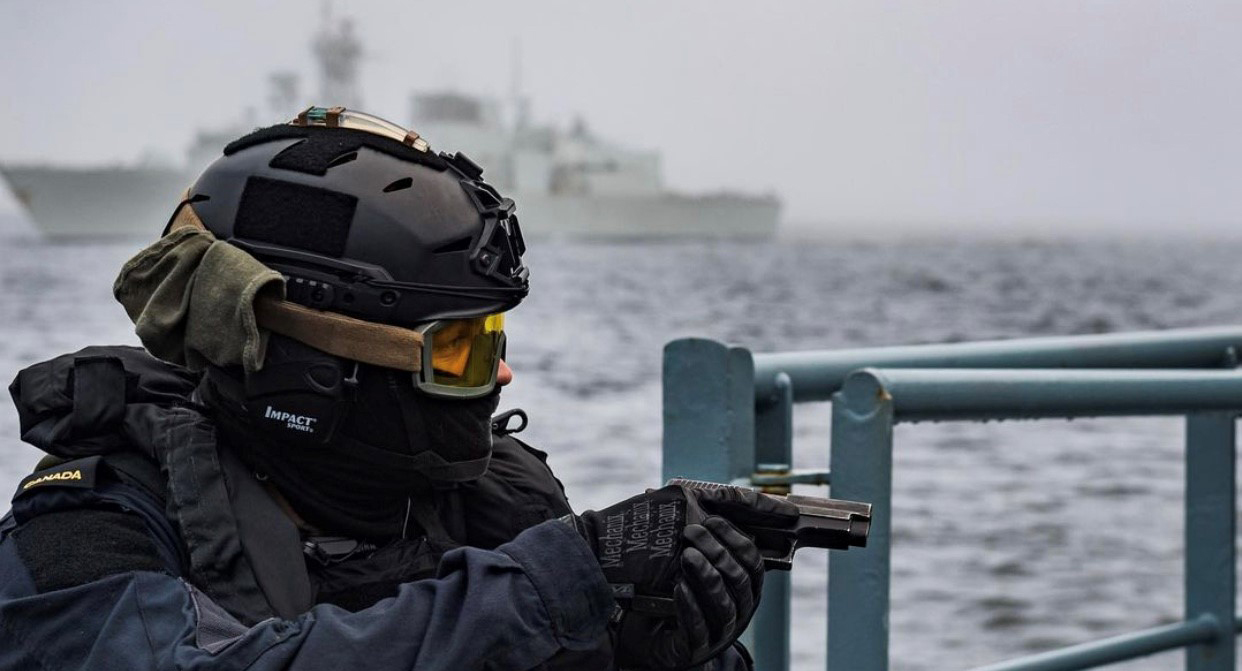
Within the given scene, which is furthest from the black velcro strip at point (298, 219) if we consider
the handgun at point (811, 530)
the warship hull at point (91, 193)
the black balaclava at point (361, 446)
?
the warship hull at point (91, 193)

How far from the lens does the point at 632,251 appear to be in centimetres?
7869

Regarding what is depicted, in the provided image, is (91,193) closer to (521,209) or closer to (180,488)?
(521,209)

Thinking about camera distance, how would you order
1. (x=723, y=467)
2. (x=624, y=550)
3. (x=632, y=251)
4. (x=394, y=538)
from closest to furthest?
(x=624, y=550) → (x=394, y=538) → (x=723, y=467) → (x=632, y=251)

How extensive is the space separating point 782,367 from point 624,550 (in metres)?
0.80

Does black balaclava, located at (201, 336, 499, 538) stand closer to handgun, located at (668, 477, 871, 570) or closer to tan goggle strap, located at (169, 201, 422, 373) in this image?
tan goggle strap, located at (169, 201, 422, 373)

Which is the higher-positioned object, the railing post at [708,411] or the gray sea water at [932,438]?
the railing post at [708,411]

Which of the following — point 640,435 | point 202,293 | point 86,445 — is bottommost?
point 640,435

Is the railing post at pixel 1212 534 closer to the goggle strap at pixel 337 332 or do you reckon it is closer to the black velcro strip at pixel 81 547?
the goggle strap at pixel 337 332

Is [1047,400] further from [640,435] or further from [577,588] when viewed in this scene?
[640,435]

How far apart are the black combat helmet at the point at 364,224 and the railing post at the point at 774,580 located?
0.61 m

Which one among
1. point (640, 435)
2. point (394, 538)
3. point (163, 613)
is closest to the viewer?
point (163, 613)

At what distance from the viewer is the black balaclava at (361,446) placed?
1.65m

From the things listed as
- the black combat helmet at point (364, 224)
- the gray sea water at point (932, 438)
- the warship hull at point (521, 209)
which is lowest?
the gray sea water at point (932, 438)

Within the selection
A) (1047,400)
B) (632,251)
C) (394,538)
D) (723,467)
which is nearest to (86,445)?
(394,538)
